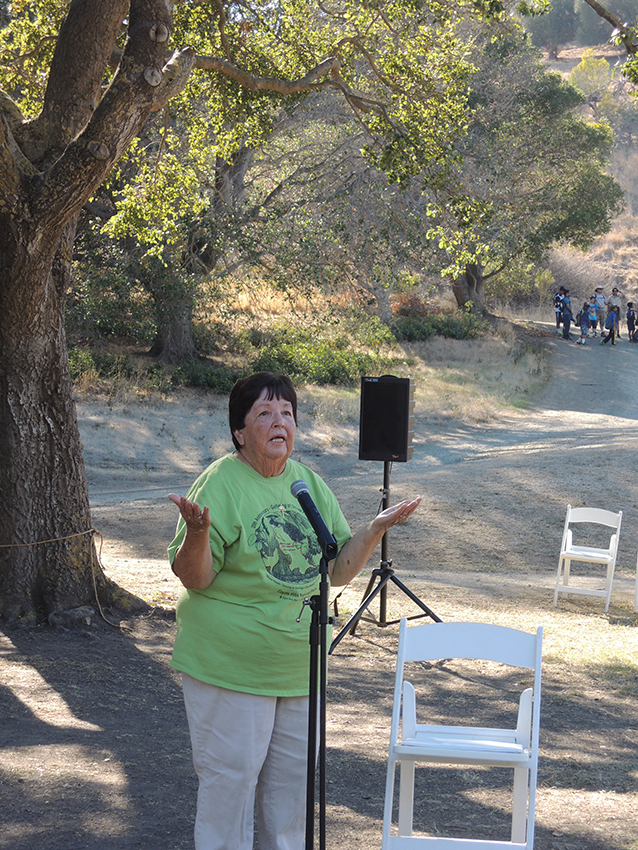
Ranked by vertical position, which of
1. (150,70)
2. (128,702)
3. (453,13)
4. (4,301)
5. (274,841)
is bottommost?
(128,702)

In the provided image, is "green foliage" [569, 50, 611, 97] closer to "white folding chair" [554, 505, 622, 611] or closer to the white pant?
"white folding chair" [554, 505, 622, 611]

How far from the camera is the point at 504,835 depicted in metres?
3.54

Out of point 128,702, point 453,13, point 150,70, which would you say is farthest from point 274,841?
point 453,13

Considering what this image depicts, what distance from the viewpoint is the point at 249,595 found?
246 cm

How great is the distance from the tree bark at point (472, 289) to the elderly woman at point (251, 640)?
33.0 meters

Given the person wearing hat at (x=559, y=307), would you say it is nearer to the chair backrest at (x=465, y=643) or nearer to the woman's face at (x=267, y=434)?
the chair backrest at (x=465, y=643)

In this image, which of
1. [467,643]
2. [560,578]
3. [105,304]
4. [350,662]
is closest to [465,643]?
[467,643]

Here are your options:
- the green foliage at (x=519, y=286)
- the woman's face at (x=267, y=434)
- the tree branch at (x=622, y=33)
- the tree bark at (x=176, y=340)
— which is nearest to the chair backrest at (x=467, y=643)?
the woman's face at (x=267, y=434)

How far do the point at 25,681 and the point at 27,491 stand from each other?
4.35 ft

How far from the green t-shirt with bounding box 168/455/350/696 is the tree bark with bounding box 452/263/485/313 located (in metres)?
33.1

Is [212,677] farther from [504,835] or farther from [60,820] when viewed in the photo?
[504,835]

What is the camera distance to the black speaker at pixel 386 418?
6.95 metres

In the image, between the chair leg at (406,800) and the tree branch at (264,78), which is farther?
the tree branch at (264,78)

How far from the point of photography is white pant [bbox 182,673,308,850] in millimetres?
2393
